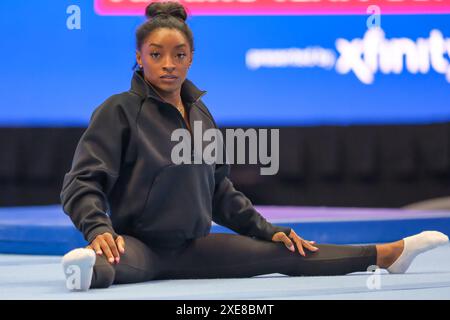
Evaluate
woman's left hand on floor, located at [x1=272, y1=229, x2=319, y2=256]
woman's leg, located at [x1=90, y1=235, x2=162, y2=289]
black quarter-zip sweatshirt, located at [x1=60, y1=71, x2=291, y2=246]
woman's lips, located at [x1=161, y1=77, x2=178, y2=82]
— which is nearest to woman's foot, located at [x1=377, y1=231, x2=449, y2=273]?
woman's left hand on floor, located at [x1=272, y1=229, x2=319, y2=256]

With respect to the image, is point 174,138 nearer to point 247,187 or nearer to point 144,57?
point 144,57

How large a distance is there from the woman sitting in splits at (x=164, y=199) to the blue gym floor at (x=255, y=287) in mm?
47

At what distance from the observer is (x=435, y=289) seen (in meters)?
2.14

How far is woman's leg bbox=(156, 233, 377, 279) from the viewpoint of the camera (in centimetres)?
236

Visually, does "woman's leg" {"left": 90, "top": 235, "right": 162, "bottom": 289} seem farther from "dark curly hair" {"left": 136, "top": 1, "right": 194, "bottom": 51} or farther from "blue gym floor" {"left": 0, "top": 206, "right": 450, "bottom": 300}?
"dark curly hair" {"left": 136, "top": 1, "right": 194, "bottom": 51}

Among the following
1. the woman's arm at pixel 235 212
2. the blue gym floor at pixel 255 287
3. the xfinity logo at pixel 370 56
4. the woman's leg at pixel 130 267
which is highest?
the xfinity logo at pixel 370 56

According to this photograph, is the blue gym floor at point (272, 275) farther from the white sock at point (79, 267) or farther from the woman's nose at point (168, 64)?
the woman's nose at point (168, 64)

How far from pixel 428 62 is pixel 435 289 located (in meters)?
2.77

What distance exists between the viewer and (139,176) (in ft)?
7.44

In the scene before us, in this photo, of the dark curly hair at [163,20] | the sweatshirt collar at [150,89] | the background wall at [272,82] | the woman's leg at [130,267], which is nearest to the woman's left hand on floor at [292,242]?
the woman's leg at [130,267]

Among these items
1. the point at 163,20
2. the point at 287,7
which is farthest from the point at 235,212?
the point at 287,7

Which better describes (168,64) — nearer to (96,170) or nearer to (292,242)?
(96,170)

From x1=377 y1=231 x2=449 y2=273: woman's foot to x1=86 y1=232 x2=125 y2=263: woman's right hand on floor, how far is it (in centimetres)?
76

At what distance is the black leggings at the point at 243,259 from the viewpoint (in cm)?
234
